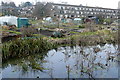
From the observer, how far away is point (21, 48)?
236 centimetres

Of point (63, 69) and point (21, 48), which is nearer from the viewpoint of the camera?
point (63, 69)

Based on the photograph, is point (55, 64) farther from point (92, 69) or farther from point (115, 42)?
point (115, 42)

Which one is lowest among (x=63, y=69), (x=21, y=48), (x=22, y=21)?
(x=63, y=69)

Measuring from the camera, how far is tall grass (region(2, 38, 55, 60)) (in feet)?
7.29

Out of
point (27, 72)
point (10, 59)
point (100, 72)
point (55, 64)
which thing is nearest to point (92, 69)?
point (100, 72)

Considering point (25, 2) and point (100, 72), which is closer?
point (100, 72)

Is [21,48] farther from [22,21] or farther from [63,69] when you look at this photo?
[22,21]

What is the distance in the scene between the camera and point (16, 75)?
1.69 metres

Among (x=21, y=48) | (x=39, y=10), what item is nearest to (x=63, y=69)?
(x=21, y=48)

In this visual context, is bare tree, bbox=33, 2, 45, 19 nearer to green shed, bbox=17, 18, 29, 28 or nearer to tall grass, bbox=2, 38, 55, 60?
green shed, bbox=17, 18, 29, 28

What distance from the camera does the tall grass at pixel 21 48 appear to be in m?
2.22

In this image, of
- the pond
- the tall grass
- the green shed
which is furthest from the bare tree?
the pond

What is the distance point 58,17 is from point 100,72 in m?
4.58

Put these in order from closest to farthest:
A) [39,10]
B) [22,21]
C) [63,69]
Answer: [63,69], [39,10], [22,21]
